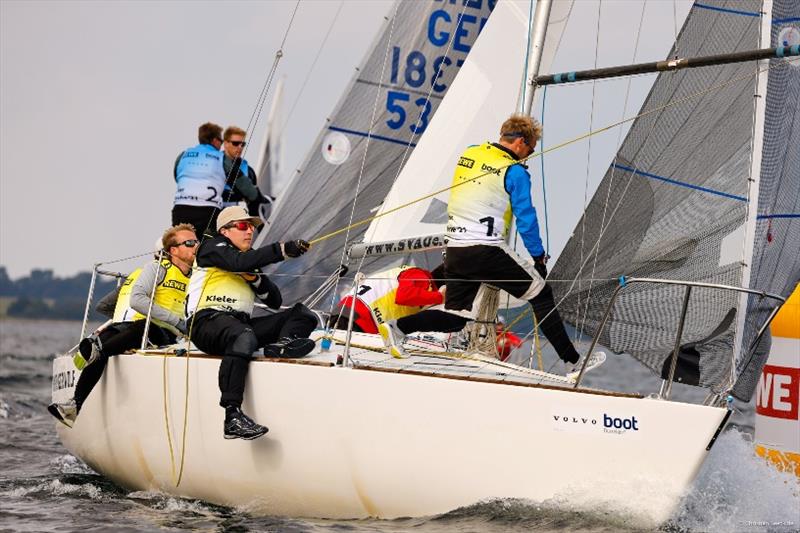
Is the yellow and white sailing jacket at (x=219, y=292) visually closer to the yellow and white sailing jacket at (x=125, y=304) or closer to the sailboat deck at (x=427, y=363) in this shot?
the sailboat deck at (x=427, y=363)

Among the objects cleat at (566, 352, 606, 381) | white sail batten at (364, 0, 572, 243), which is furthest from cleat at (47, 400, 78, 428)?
cleat at (566, 352, 606, 381)

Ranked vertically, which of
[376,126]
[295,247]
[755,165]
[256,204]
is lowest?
[295,247]

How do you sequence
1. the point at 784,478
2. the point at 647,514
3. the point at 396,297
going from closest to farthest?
the point at 647,514
the point at 784,478
the point at 396,297

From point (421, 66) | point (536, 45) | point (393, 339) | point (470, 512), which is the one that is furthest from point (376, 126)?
point (470, 512)

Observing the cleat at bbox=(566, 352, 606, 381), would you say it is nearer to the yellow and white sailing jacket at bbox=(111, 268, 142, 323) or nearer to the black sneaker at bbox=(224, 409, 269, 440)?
the black sneaker at bbox=(224, 409, 269, 440)

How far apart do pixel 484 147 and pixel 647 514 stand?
7.10 ft

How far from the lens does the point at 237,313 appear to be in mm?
6438

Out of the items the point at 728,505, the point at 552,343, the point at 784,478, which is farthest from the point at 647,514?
the point at 552,343

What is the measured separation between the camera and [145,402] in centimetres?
668

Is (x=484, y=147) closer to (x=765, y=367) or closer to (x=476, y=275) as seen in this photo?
(x=476, y=275)

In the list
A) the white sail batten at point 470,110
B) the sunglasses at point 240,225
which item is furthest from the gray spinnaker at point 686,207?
the sunglasses at point 240,225

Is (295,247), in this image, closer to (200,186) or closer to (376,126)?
(200,186)

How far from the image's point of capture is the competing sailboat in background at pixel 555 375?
5297 millimetres

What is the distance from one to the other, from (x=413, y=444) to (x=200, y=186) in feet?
12.9
